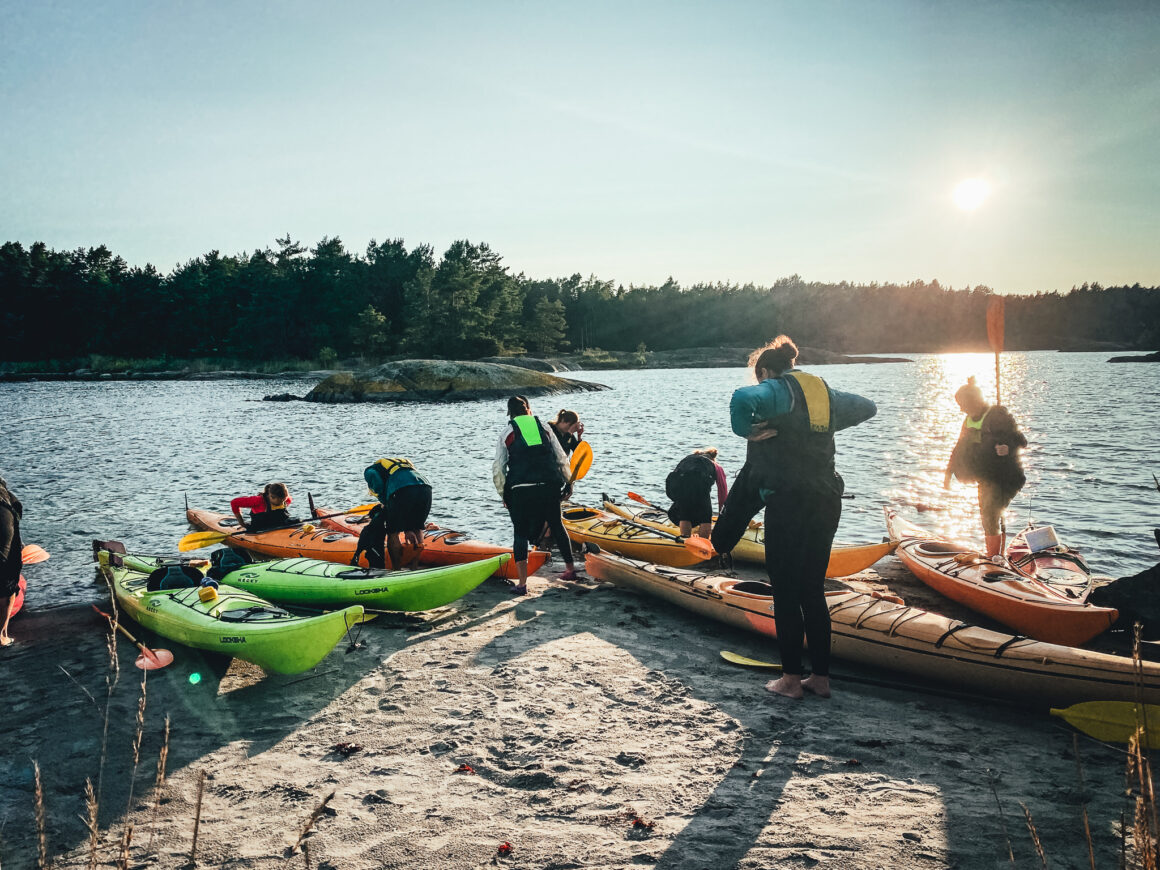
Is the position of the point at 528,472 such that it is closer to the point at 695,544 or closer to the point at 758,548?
the point at 695,544

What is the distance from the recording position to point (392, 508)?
704cm

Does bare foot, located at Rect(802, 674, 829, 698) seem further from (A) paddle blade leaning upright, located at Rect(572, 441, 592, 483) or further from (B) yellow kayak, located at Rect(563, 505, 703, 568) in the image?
(A) paddle blade leaning upright, located at Rect(572, 441, 592, 483)

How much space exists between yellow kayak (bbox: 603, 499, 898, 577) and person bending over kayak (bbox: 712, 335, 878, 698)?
1.55 m

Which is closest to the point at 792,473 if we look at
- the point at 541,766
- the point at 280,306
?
the point at 541,766

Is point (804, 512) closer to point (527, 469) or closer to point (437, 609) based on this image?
point (527, 469)

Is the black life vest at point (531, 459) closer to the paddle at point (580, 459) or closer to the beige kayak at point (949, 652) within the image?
the paddle at point (580, 459)

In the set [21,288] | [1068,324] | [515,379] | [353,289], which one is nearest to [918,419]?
[515,379]

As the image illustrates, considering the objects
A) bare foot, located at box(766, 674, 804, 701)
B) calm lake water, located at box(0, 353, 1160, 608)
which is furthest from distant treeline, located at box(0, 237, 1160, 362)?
bare foot, located at box(766, 674, 804, 701)

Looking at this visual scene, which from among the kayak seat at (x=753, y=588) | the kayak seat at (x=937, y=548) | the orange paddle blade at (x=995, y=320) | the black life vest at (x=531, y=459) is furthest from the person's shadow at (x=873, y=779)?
the orange paddle blade at (x=995, y=320)

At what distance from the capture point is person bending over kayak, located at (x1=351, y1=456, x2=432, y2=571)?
23.1 ft

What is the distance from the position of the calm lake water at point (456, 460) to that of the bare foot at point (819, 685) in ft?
21.2

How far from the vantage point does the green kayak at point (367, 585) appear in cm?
611

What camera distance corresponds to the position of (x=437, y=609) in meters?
6.63

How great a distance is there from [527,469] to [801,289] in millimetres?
109918
